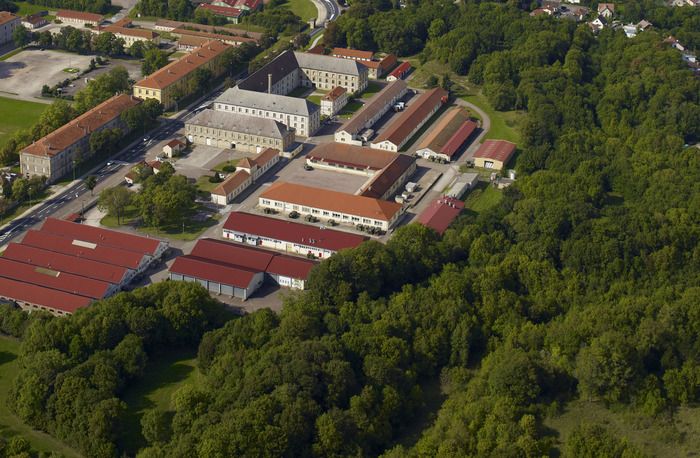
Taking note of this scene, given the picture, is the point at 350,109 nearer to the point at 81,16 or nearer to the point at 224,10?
the point at 224,10

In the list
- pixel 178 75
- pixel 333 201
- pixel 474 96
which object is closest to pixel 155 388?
pixel 333 201

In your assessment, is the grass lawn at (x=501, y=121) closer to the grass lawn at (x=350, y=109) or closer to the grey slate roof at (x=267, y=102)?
the grass lawn at (x=350, y=109)

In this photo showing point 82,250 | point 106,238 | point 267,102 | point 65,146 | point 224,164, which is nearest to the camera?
point 82,250

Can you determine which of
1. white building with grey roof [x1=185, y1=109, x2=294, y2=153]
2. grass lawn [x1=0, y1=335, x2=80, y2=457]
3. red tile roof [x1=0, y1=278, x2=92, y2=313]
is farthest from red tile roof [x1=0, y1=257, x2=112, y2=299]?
white building with grey roof [x1=185, y1=109, x2=294, y2=153]

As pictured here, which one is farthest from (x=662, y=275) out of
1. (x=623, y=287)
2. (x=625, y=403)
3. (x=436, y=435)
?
(x=436, y=435)

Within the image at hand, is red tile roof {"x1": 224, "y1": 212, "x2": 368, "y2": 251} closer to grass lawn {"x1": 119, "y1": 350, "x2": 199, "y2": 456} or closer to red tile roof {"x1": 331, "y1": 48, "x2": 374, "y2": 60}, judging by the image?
grass lawn {"x1": 119, "y1": 350, "x2": 199, "y2": 456}

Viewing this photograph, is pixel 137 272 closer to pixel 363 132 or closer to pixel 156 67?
pixel 363 132
